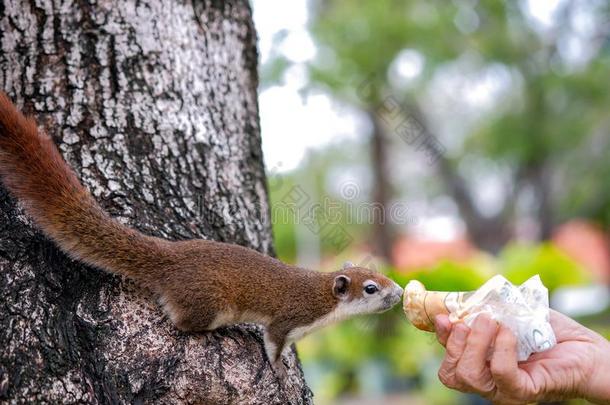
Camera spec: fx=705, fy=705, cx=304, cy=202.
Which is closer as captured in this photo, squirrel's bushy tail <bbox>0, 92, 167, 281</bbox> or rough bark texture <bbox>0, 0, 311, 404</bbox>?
rough bark texture <bbox>0, 0, 311, 404</bbox>

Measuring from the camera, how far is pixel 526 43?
11.0 m

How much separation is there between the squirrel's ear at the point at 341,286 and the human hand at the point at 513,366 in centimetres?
74

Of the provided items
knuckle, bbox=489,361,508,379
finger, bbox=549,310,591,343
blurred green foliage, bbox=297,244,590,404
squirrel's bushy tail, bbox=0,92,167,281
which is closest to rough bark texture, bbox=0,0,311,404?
squirrel's bushy tail, bbox=0,92,167,281

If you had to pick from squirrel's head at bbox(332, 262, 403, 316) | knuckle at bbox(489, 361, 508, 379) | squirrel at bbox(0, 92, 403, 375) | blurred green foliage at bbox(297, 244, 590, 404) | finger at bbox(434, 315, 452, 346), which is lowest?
blurred green foliage at bbox(297, 244, 590, 404)

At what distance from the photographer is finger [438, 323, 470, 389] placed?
6.30 ft

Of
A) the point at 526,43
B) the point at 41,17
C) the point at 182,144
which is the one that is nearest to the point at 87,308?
the point at 182,144

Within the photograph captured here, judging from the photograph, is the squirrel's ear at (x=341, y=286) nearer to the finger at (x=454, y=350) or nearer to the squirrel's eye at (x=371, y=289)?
the squirrel's eye at (x=371, y=289)

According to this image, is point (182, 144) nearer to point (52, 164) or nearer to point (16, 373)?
point (52, 164)

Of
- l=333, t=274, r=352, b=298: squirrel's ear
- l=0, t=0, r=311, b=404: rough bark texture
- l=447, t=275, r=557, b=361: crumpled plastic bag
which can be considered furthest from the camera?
l=333, t=274, r=352, b=298: squirrel's ear

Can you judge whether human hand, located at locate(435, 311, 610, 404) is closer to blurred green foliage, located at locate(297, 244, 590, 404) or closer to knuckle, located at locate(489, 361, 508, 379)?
knuckle, located at locate(489, 361, 508, 379)

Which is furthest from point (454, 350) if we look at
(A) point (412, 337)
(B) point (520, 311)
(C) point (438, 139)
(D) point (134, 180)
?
(C) point (438, 139)

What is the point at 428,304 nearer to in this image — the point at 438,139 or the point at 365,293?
the point at 365,293

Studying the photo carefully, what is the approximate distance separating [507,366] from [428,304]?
0.38m

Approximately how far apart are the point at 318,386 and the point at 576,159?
8.21 meters
